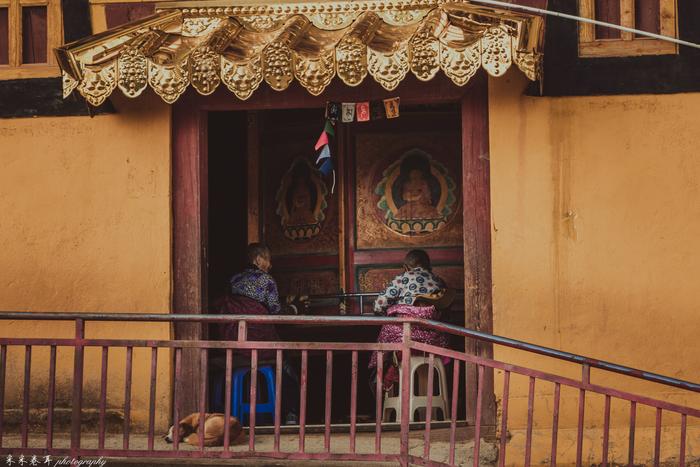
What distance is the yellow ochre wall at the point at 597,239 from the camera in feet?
28.3

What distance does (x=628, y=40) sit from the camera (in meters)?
8.85

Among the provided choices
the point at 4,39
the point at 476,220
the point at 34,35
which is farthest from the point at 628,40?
the point at 4,39

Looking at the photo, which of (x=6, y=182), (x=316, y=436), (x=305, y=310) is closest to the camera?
(x=316, y=436)

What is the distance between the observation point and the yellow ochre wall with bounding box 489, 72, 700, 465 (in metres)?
8.64

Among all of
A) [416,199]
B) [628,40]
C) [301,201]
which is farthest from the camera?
[301,201]

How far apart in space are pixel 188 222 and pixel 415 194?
3091mm

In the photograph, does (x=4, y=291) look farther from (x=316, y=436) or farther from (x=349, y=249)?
(x=349, y=249)

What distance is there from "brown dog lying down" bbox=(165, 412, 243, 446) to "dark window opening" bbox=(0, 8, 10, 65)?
3358 mm

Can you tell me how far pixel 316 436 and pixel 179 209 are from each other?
208 cm

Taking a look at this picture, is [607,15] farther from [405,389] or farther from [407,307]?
[405,389]

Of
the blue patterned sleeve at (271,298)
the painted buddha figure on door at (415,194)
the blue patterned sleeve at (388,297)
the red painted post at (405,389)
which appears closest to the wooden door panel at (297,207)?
the painted buddha figure on door at (415,194)

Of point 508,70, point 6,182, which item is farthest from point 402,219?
point 6,182

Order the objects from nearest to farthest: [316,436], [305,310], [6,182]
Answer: [316,436]
[6,182]
[305,310]

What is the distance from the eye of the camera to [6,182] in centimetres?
919
